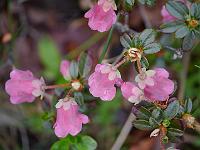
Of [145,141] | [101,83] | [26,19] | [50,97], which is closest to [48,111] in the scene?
[50,97]

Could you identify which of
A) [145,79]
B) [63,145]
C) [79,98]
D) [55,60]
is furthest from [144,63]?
[55,60]

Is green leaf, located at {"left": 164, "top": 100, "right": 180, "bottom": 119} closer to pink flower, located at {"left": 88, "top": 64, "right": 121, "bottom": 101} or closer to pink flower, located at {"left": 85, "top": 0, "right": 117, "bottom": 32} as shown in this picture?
pink flower, located at {"left": 88, "top": 64, "right": 121, "bottom": 101}

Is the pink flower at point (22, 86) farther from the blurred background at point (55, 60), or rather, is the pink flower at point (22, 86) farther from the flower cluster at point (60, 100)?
the blurred background at point (55, 60)

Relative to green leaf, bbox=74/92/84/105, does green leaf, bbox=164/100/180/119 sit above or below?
above

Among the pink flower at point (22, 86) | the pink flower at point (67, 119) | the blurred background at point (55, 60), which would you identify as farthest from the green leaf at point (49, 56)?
the pink flower at point (67, 119)

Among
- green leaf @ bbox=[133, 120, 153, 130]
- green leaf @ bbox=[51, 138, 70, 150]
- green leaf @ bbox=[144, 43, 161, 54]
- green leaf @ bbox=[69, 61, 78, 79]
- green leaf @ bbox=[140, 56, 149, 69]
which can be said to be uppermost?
green leaf @ bbox=[144, 43, 161, 54]

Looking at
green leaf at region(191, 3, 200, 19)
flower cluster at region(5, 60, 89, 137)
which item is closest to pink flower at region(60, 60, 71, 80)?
flower cluster at region(5, 60, 89, 137)
